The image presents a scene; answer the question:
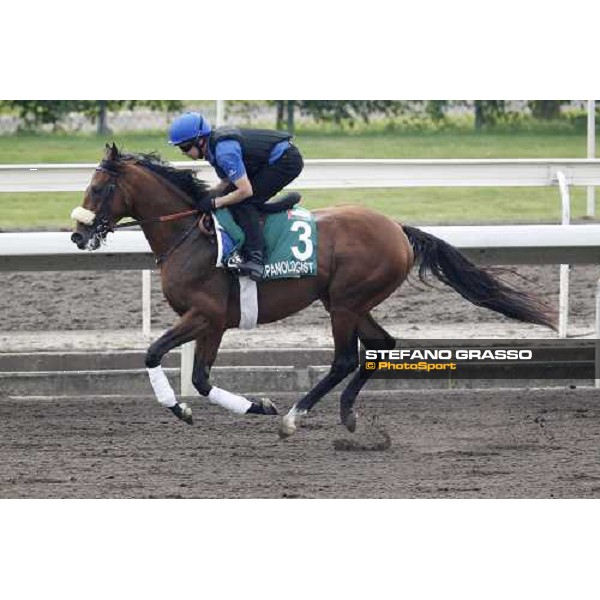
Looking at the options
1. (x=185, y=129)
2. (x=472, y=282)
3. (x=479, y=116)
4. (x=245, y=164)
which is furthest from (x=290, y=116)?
(x=185, y=129)

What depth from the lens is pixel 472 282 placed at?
851 cm

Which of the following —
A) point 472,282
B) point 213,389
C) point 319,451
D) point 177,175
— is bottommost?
point 319,451

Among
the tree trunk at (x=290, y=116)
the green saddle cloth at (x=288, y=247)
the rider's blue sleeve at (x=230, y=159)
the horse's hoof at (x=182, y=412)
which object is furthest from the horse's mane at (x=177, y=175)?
the tree trunk at (x=290, y=116)

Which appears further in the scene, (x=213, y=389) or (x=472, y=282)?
(x=472, y=282)

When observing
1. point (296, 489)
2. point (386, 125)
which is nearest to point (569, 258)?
point (296, 489)

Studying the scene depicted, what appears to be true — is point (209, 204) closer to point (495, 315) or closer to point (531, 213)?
point (495, 315)

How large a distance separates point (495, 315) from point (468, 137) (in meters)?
3.40

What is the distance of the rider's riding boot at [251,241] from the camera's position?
7.83 metres

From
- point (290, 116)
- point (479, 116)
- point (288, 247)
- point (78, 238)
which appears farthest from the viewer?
point (479, 116)

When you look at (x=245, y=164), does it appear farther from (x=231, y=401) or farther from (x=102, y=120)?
(x=102, y=120)

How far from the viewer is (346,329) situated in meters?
8.12

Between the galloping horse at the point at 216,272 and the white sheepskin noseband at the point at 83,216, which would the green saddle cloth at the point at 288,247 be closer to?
the galloping horse at the point at 216,272

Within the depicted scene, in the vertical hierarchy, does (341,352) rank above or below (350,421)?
above

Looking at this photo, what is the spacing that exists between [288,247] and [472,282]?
1199 mm
